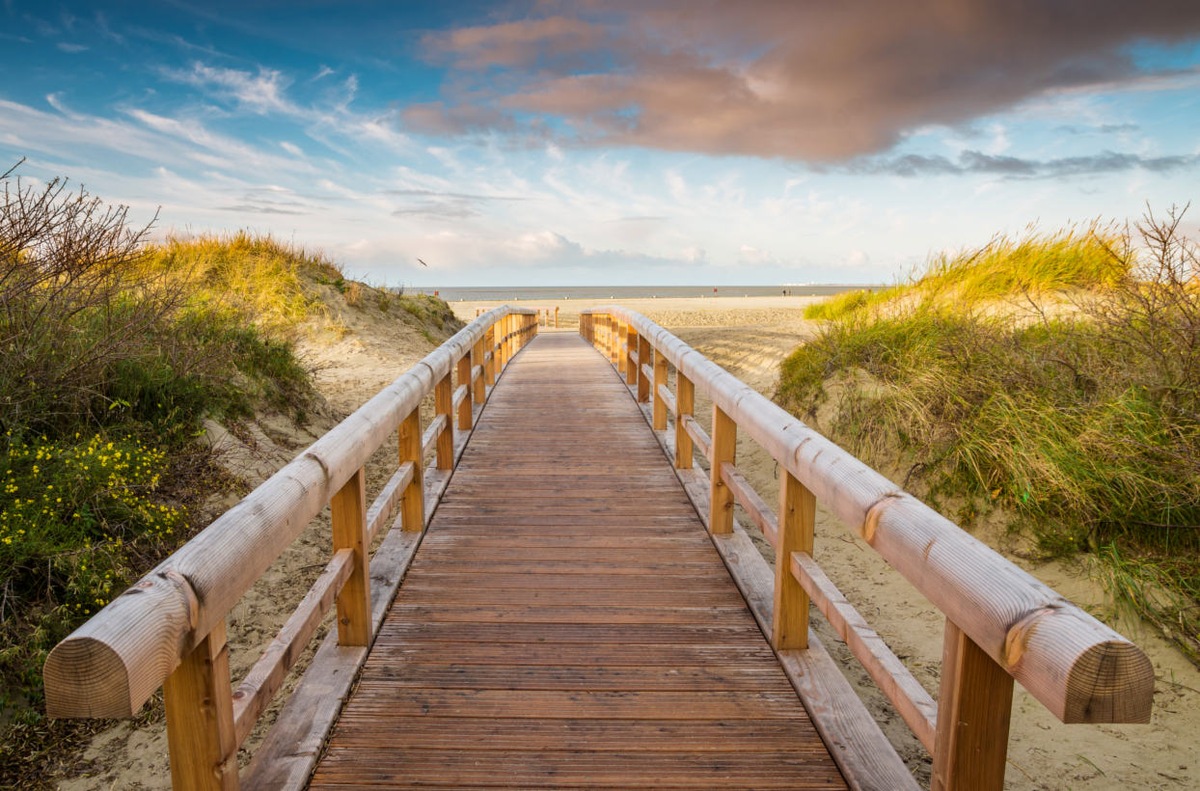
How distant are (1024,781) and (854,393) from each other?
4157 mm

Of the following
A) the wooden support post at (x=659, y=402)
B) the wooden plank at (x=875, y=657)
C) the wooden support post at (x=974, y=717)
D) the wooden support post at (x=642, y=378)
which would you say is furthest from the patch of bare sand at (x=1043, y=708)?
the wooden support post at (x=642, y=378)

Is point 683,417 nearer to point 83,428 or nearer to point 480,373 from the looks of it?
point 480,373

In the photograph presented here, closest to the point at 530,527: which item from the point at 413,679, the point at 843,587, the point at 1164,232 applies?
the point at 413,679

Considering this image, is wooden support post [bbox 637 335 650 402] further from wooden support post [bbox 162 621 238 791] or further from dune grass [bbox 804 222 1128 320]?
wooden support post [bbox 162 621 238 791]

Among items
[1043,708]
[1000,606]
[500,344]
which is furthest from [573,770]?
[500,344]

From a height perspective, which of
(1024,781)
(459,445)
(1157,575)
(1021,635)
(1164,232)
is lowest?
(1024,781)

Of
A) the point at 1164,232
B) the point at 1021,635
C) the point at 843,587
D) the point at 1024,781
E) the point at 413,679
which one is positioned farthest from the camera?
the point at 1164,232

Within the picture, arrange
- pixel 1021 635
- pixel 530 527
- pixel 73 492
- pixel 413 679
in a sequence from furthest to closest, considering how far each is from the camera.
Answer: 1. pixel 530 527
2. pixel 73 492
3. pixel 413 679
4. pixel 1021 635

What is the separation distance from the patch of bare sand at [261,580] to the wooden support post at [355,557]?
2.49ft

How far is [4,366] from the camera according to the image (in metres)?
4.47

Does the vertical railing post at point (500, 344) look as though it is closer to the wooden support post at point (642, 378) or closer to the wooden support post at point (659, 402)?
the wooden support post at point (642, 378)

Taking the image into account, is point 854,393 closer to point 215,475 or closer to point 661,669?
point 661,669

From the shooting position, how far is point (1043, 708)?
382 centimetres

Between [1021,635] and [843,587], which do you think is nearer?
[1021,635]
